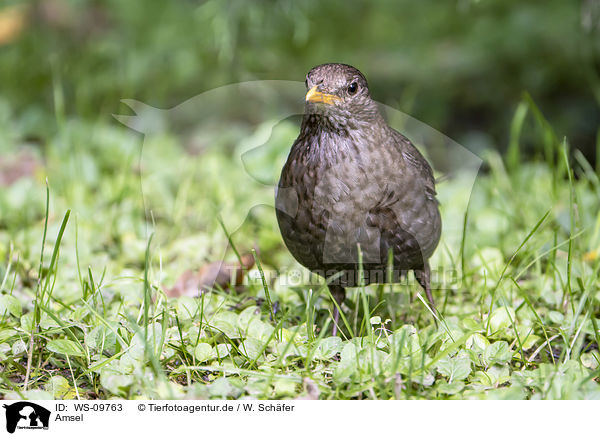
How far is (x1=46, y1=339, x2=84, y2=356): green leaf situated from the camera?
230 centimetres

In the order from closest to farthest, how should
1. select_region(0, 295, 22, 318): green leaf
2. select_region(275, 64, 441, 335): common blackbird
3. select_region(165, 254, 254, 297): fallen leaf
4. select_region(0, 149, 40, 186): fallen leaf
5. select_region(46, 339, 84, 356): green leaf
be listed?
select_region(46, 339, 84, 356): green leaf → select_region(275, 64, 441, 335): common blackbird → select_region(0, 295, 22, 318): green leaf → select_region(165, 254, 254, 297): fallen leaf → select_region(0, 149, 40, 186): fallen leaf

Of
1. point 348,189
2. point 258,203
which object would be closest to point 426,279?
point 348,189

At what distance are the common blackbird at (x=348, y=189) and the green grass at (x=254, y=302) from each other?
208 millimetres

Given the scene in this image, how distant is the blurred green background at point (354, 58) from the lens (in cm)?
505

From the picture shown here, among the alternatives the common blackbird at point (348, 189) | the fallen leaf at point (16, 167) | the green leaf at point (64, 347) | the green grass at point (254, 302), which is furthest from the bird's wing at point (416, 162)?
the fallen leaf at point (16, 167)

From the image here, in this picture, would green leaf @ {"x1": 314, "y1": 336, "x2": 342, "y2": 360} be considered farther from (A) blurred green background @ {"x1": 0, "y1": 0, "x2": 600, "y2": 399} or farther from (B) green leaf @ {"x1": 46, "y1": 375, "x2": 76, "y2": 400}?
(B) green leaf @ {"x1": 46, "y1": 375, "x2": 76, "y2": 400}

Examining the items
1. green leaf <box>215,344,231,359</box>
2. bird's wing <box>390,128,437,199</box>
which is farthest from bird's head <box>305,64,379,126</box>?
green leaf <box>215,344,231,359</box>

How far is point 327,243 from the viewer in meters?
2.47

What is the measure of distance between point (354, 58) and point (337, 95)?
3169 millimetres

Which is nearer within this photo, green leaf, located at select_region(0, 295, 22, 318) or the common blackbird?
the common blackbird

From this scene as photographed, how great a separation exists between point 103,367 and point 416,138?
126 inches

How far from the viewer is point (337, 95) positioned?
2.42 m
